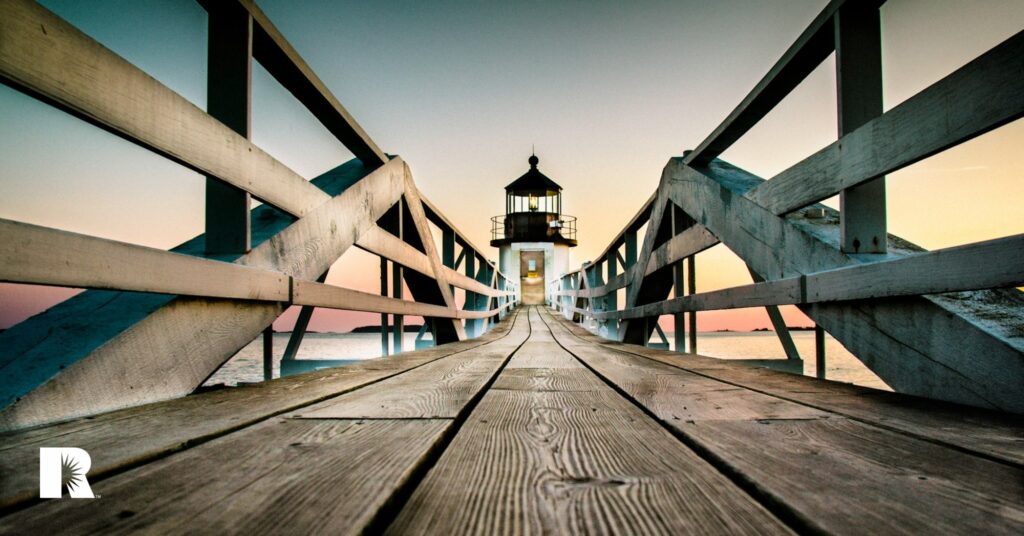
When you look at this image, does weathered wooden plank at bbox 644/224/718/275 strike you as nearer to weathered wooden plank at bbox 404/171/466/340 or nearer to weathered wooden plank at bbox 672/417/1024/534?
weathered wooden plank at bbox 404/171/466/340

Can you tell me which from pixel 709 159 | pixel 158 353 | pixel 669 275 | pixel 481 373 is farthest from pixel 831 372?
pixel 158 353

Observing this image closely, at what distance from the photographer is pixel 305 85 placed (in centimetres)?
255

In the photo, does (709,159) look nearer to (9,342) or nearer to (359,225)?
(359,225)

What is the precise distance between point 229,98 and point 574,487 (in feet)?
6.19

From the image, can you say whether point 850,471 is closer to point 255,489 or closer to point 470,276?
point 255,489

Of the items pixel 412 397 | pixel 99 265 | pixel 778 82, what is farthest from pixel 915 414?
pixel 99 265

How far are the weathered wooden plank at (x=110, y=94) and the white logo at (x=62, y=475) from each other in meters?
0.76

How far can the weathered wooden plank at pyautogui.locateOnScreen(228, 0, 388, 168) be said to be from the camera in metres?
2.10

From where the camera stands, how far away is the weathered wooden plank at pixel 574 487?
665mm

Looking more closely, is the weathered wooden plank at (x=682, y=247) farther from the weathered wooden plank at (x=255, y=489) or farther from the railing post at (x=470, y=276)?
the railing post at (x=470, y=276)

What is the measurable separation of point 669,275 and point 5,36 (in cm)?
529

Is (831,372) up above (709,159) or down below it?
below

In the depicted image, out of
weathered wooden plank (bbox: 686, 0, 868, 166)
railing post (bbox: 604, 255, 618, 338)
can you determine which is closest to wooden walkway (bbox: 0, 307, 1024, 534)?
weathered wooden plank (bbox: 686, 0, 868, 166)

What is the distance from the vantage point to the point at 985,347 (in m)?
1.31
